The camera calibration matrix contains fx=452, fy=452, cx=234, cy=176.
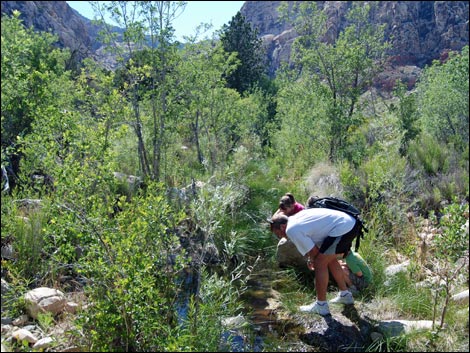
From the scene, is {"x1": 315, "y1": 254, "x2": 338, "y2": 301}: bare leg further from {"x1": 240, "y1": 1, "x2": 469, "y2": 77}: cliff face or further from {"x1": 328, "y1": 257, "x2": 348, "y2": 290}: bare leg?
{"x1": 240, "y1": 1, "x2": 469, "y2": 77}: cliff face

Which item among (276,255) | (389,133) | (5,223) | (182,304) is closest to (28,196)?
(5,223)

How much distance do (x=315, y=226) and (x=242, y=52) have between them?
2123cm

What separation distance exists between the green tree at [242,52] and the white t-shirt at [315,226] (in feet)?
63.2

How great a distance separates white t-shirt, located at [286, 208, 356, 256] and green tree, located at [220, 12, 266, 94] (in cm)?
1925

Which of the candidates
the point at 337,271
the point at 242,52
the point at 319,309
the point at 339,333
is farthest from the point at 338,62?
the point at 242,52

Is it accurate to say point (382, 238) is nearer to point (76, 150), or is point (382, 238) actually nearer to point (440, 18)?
point (76, 150)

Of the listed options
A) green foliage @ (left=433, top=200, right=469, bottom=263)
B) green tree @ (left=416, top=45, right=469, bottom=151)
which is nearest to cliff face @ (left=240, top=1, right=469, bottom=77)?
green tree @ (left=416, top=45, right=469, bottom=151)

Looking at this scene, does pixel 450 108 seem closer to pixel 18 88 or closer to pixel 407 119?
pixel 407 119

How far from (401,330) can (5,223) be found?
468 cm

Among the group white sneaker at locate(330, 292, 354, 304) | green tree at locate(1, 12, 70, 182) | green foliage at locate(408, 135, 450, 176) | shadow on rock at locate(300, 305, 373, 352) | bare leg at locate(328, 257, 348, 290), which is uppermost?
green tree at locate(1, 12, 70, 182)

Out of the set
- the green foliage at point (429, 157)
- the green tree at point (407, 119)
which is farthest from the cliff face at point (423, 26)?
the green foliage at point (429, 157)

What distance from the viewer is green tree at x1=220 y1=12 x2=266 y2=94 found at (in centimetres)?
2420

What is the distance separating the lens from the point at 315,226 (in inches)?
199

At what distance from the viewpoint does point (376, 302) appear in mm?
5590
